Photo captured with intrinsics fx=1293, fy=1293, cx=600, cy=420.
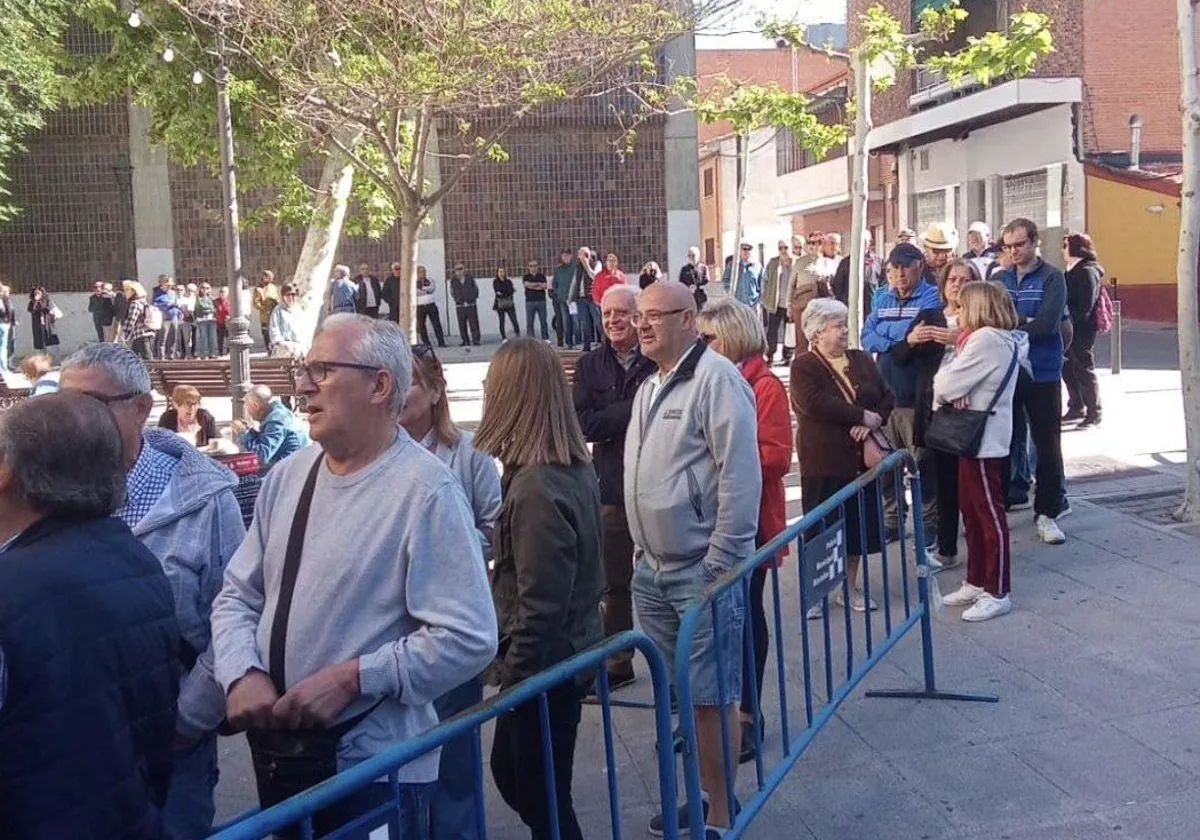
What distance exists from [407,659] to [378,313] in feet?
82.8

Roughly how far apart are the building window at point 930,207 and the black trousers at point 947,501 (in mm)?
26789

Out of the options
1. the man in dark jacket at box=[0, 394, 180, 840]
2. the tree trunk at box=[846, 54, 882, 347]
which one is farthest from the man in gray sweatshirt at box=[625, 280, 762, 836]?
the tree trunk at box=[846, 54, 882, 347]

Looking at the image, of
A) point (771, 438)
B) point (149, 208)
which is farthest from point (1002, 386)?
point (149, 208)

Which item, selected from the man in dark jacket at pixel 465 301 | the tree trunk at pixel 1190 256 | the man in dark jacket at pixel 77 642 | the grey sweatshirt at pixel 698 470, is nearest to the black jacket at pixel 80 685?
the man in dark jacket at pixel 77 642

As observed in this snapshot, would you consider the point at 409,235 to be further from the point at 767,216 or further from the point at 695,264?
the point at 767,216

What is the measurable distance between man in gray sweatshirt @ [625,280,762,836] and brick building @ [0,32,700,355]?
2548cm

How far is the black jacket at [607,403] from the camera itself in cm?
585

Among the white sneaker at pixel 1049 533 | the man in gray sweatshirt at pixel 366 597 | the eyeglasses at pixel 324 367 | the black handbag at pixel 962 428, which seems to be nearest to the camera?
the man in gray sweatshirt at pixel 366 597

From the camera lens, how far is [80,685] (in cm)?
239

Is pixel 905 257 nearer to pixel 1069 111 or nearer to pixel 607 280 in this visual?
pixel 607 280

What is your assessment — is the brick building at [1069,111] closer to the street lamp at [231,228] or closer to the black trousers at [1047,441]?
the street lamp at [231,228]

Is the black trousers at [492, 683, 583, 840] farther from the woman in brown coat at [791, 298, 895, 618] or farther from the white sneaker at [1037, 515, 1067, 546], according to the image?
the white sneaker at [1037, 515, 1067, 546]

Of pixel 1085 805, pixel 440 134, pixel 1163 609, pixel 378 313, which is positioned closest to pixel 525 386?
pixel 1085 805

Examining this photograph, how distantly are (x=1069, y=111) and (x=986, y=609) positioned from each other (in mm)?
24320
